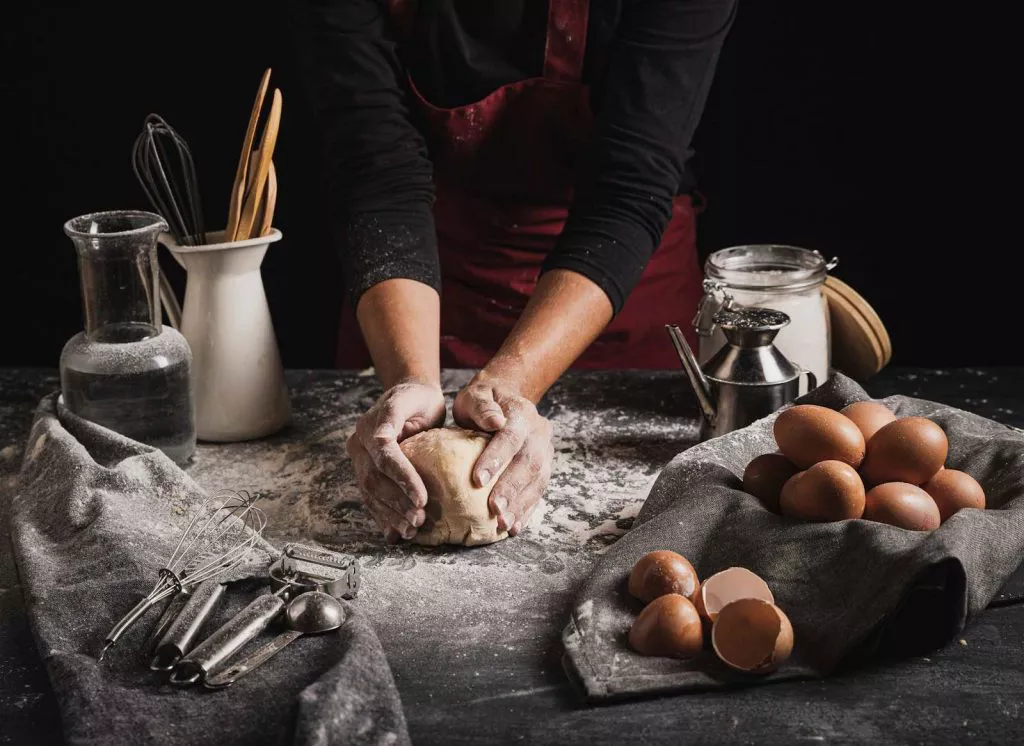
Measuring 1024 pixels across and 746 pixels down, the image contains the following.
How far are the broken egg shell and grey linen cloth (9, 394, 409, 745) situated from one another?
11.6 inches

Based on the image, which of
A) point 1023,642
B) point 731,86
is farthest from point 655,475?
point 731,86

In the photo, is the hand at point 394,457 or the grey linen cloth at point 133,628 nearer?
the grey linen cloth at point 133,628

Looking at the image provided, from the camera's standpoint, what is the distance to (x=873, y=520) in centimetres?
117

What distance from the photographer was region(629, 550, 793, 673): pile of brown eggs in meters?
1.00

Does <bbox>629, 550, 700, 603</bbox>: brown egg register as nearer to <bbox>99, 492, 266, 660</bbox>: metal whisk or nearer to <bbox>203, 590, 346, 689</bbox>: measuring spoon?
<bbox>203, 590, 346, 689</bbox>: measuring spoon

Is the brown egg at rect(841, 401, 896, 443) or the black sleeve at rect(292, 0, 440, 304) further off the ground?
the black sleeve at rect(292, 0, 440, 304)

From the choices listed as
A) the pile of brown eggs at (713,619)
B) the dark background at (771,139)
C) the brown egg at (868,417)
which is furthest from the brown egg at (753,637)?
the dark background at (771,139)

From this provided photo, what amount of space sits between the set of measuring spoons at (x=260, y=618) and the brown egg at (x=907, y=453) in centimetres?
54

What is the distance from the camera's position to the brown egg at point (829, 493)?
1159mm

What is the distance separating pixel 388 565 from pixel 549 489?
0.26m

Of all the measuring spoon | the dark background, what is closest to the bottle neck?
the measuring spoon

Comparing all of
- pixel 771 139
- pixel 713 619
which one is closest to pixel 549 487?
pixel 713 619

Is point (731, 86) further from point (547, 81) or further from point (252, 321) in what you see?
point (252, 321)

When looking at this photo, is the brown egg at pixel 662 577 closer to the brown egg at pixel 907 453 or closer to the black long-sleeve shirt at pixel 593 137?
the brown egg at pixel 907 453
